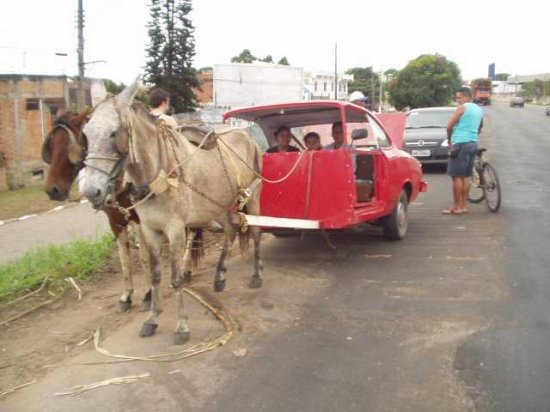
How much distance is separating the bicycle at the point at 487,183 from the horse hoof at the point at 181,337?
264 inches

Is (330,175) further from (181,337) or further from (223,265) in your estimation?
(181,337)

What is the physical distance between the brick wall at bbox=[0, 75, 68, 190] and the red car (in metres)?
20.8

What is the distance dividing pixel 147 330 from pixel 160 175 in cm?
135

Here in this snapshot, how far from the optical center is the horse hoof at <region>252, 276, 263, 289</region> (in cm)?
621

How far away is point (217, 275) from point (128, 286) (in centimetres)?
98

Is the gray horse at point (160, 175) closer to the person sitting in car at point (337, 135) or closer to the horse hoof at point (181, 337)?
the horse hoof at point (181, 337)

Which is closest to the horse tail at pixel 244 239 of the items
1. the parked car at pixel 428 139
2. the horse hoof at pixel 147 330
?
the horse hoof at pixel 147 330

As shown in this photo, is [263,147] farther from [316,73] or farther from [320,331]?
[316,73]

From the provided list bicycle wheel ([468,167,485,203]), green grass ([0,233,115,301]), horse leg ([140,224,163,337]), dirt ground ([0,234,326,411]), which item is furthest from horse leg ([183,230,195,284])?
bicycle wheel ([468,167,485,203])

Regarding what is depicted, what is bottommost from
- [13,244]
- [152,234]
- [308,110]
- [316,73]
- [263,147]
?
[13,244]

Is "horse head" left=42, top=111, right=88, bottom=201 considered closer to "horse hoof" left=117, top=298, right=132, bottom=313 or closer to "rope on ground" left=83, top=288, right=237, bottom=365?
"rope on ground" left=83, top=288, right=237, bottom=365

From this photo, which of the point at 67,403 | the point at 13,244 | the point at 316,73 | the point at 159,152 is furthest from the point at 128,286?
the point at 316,73

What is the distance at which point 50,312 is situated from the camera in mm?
5605

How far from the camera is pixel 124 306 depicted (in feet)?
18.4
